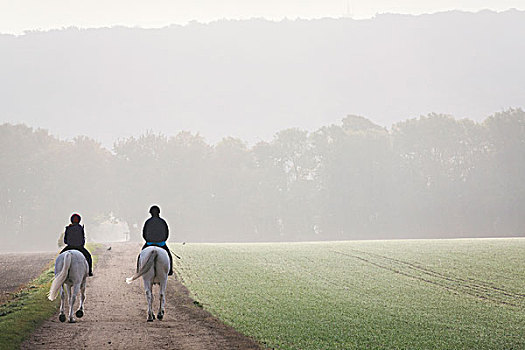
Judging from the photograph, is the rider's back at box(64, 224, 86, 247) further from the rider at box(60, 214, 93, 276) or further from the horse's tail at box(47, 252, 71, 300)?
the horse's tail at box(47, 252, 71, 300)

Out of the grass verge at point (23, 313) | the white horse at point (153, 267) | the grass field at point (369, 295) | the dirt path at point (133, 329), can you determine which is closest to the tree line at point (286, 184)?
the grass field at point (369, 295)

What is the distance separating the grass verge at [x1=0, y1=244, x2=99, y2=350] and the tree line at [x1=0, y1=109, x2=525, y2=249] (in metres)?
68.6

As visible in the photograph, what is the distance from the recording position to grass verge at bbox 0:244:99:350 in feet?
53.2

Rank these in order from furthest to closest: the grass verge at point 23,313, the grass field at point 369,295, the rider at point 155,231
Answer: the rider at point 155,231, the grass field at point 369,295, the grass verge at point 23,313

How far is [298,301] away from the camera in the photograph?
24766mm

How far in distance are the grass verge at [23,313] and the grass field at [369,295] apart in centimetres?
619

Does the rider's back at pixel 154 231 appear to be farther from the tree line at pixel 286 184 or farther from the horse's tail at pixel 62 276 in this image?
the tree line at pixel 286 184

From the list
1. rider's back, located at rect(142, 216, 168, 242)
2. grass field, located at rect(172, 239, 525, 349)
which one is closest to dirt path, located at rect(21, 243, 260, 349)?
grass field, located at rect(172, 239, 525, 349)

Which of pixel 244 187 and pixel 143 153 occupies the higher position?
pixel 143 153

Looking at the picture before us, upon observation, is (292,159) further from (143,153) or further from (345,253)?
(345,253)

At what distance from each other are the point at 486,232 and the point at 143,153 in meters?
60.1

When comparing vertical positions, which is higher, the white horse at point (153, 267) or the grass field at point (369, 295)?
the white horse at point (153, 267)

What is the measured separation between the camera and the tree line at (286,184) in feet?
304

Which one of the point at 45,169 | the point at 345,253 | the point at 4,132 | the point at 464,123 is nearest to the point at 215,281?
the point at 345,253
